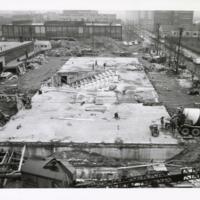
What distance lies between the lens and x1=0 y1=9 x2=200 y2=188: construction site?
33.0 feet

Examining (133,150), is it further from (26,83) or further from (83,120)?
(26,83)

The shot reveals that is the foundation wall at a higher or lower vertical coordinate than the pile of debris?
lower

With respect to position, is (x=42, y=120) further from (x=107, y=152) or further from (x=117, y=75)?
(x=117, y=75)

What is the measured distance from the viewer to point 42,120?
15.8 m

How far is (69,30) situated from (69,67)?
33.0 m

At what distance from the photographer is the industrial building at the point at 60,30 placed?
59625mm

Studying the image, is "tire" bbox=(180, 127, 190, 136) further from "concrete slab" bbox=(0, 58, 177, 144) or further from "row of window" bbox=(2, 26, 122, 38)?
"row of window" bbox=(2, 26, 122, 38)

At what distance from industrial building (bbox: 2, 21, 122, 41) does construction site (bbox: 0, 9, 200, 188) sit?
34.7 meters

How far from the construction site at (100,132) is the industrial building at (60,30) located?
34673mm

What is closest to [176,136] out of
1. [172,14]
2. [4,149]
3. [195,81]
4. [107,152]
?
[107,152]

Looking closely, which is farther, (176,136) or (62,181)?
(176,136)

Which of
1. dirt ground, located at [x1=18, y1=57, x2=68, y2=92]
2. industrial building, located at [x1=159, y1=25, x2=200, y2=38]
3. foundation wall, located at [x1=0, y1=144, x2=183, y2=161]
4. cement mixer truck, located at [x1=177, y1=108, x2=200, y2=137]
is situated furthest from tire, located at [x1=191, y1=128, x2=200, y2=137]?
industrial building, located at [x1=159, y1=25, x2=200, y2=38]

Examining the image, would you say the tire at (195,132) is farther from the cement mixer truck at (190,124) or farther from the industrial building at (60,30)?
the industrial building at (60,30)

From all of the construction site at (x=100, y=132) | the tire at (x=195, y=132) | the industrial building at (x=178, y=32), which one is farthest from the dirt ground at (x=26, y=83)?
the industrial building at (x=178, y=32)
